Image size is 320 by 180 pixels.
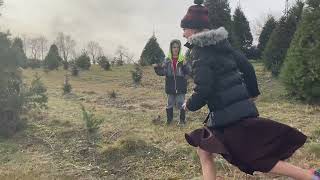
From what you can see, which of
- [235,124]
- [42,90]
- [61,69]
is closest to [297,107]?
[42,90]

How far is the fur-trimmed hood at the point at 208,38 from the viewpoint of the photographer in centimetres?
539

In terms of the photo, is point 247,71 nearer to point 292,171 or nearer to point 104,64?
point 292,171

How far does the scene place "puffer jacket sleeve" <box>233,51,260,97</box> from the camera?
5.56m

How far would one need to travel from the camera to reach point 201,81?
5.26 metres

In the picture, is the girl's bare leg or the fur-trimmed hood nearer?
the girl's bare leg

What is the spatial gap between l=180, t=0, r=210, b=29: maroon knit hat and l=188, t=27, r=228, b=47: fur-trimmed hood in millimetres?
211

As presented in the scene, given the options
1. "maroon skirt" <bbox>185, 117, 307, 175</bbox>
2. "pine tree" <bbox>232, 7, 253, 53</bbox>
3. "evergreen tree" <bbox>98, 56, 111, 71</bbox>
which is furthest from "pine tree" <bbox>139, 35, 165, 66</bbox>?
"maroon skirt" <bbox>185, 117, 307, 175</bbox>

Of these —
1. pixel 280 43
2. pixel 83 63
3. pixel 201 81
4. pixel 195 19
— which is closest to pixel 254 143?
pixel 201 81

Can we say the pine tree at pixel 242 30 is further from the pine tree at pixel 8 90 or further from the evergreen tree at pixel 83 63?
the pine tree at pixel 8 90

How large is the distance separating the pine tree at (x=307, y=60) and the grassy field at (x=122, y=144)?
469 mm

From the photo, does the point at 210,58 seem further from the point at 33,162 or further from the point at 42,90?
the point at 42,90

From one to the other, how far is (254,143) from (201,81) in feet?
2.53

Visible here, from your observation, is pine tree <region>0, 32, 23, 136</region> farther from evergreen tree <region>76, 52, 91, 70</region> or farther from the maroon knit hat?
evergreen tree <region>76, 52, 91, 70</region>

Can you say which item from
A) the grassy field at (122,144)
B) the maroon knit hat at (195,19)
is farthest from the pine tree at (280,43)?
the maroon knit hat at (195,19)
